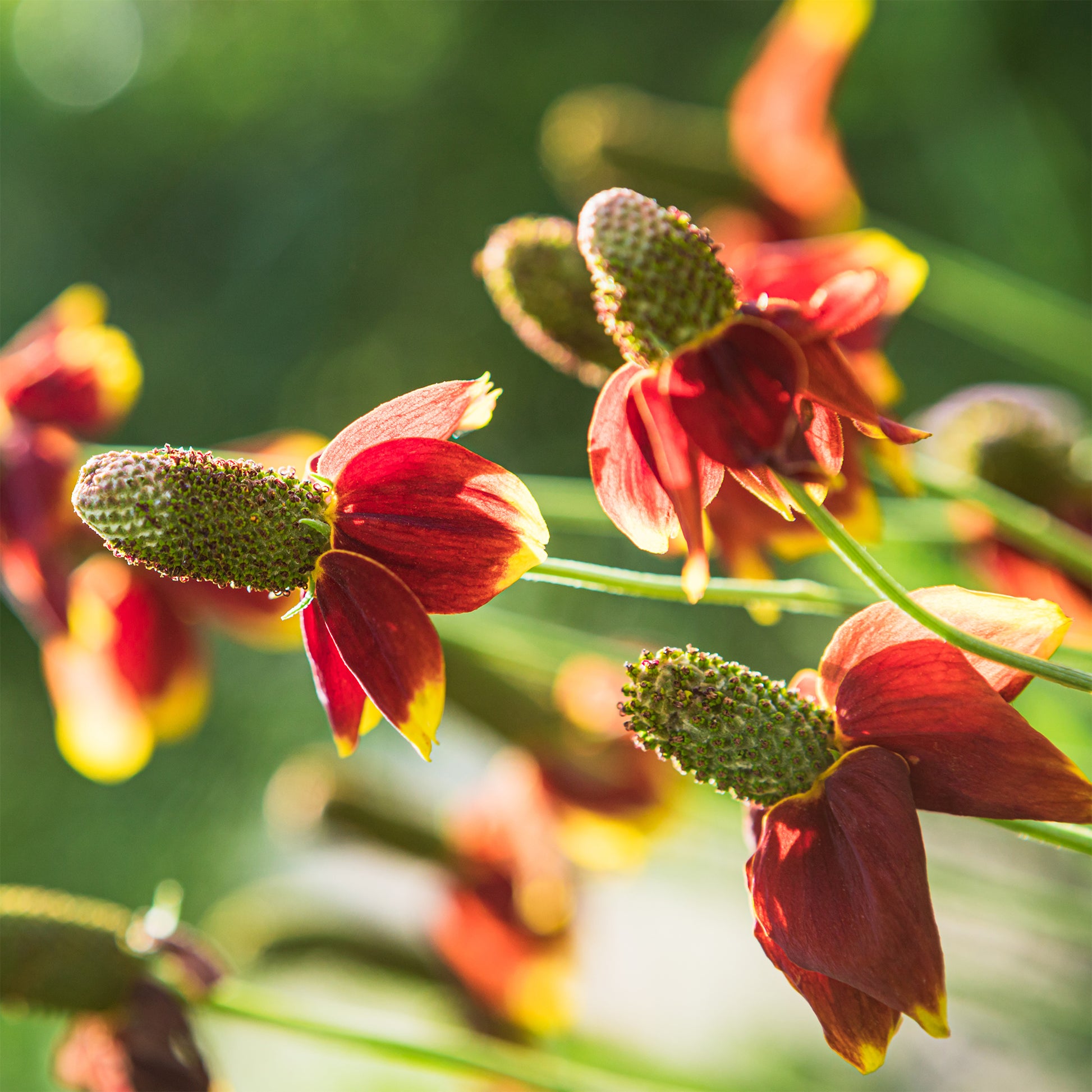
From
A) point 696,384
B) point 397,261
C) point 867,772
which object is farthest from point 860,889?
point 397,261

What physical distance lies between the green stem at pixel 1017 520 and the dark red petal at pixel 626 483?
5.7 inches

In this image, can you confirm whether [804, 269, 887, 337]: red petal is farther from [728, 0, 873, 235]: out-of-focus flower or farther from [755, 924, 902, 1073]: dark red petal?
[728, 0, 873, 235]: out-of-focus flower

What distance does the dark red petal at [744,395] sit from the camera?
0.24 metres

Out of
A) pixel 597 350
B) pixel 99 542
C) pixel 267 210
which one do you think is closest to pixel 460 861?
pixel 99 542

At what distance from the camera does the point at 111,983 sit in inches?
17.1

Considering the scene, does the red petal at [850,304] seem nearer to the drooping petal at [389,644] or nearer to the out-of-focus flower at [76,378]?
the drooping petal at [389,644]

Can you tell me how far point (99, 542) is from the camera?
56cm

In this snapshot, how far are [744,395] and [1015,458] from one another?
0.34 m

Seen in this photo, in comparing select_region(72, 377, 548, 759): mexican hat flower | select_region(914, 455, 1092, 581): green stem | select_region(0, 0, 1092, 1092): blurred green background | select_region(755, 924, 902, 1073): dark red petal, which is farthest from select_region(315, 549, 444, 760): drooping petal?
select_region(0, 0, 1092, 1092): blurred green background

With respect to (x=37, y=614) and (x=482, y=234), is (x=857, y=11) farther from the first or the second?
(x=482, y=234)

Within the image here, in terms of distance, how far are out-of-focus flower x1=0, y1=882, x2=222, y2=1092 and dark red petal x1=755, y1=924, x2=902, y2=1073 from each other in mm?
280

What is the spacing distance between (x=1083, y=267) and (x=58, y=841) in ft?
8.20

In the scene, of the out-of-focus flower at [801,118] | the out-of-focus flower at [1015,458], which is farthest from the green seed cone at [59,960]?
the out-of-focus flower at [801,118]

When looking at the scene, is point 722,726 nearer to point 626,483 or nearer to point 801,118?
point 626,483
